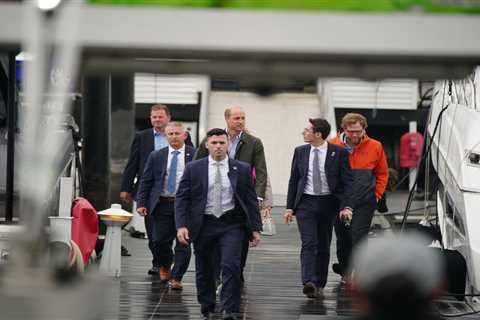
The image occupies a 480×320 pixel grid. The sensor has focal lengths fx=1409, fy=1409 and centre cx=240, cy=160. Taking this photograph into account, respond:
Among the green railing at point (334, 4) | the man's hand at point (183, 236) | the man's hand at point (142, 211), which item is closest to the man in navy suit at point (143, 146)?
the man's hand at point (142, 211)

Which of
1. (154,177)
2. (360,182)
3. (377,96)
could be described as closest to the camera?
(154,177)

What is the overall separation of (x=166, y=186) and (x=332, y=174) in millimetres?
1701

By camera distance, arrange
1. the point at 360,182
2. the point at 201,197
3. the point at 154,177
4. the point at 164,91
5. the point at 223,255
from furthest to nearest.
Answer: the point at 164,91, the point at 360,182, the point at 154,177, the point at 201,197, the point at 223,255

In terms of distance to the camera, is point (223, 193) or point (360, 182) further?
point (360, 182)

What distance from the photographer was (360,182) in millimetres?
14945

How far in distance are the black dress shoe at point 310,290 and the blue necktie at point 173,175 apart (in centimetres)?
167

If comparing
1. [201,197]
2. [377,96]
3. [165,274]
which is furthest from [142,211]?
[377,96]

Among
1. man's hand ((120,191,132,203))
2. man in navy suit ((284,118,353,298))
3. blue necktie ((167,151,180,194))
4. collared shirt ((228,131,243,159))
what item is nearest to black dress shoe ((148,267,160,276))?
man's hand ((120,191,132,203))

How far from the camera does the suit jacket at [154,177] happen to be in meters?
14.3

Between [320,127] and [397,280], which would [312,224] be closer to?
[320,127]

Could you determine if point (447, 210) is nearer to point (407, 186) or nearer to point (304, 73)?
point (304, 73)

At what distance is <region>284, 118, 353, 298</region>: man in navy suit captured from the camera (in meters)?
13.9

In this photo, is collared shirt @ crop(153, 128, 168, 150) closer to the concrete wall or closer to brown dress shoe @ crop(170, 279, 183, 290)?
brown dress shoe @ crop(170, 279, 183, 290)

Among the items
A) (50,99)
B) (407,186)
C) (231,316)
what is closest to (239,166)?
(231,316)
